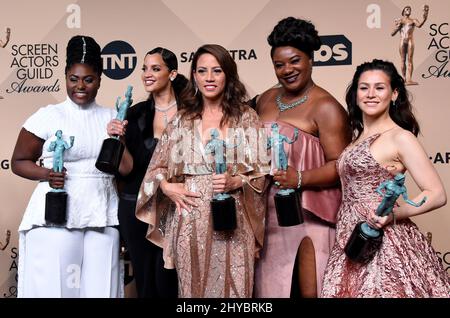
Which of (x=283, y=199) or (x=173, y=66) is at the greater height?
(x=173, y=66)

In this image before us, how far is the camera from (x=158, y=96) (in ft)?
12.8

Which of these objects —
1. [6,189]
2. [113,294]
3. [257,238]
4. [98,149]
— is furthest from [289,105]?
[6,189]

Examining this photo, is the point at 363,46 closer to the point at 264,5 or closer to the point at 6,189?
the point at 264,5

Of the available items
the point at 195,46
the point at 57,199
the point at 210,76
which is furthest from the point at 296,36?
the point at 195,46

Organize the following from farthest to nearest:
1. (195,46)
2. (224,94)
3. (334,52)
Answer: (195,46), (334,52), (224,94)

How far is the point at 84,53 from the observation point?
3666 millimetres

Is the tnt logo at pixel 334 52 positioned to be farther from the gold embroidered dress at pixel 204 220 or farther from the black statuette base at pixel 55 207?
the black statuette base at pixel 55 207

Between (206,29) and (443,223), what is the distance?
162 centimetres

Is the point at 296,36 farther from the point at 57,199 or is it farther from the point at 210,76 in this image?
the point at 57,199

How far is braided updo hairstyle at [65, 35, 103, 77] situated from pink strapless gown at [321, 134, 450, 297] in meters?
1.14

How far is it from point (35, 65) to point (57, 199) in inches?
60.9

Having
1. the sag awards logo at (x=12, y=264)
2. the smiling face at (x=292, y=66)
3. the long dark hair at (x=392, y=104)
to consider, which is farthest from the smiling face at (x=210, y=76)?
the sag awards logo at (x=12, y=264)

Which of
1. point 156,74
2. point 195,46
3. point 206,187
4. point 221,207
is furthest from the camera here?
point 195,46

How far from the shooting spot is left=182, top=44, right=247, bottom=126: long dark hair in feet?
11.4
